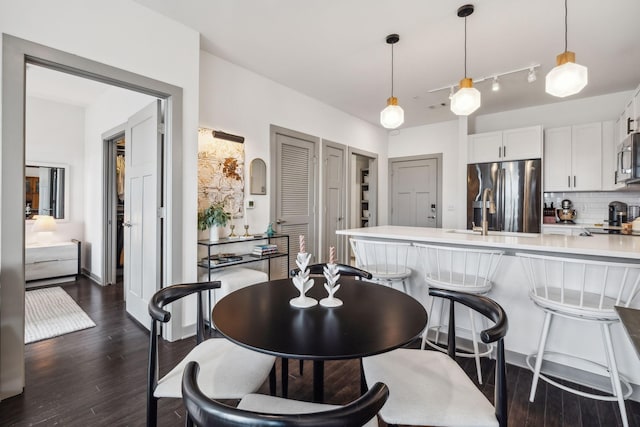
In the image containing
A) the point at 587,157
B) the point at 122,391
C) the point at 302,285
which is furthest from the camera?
the point at 587,157

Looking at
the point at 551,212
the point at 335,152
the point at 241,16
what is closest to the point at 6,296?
the point at 241,16

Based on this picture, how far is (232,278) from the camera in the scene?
2.92 metres

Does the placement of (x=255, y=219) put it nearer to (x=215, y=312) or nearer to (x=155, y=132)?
(x=155, y=132)

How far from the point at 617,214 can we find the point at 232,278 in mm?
5085

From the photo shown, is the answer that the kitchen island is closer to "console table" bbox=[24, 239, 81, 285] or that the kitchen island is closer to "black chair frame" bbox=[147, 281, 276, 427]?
"black chair frame" bbox=[147, 281, 276, 427]

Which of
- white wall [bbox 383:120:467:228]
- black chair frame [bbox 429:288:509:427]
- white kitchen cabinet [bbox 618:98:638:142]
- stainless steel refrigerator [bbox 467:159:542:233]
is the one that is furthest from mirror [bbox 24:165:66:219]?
white kitchen cabinet [bbox 618:98:638:142]

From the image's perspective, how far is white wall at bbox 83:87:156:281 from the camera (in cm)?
409

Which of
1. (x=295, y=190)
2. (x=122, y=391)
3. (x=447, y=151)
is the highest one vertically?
(x=447, y=151)

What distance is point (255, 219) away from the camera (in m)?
3.73

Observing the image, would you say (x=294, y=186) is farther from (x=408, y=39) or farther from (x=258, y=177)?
(x=408, y=39)

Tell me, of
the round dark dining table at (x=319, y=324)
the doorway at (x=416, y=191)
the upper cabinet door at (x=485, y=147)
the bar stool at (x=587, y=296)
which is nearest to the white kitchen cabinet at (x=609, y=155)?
the upper cabinet door at (x=485, y=147)

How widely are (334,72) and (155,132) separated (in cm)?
213

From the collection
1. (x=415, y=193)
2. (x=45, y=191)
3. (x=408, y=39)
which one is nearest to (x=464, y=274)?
(x=408, y=39)

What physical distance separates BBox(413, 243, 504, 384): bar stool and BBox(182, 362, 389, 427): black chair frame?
1.55 metres
